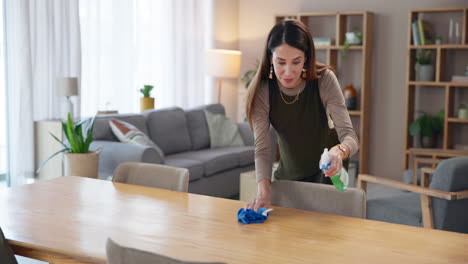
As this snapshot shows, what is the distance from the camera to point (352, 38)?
6621mm

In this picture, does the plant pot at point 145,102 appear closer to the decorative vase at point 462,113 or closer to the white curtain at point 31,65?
the white curtain at point 31,65

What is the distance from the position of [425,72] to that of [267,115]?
172 inches

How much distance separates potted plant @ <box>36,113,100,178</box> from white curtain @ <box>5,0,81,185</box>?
52 centimetres

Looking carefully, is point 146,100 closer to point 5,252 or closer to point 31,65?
point 31,65

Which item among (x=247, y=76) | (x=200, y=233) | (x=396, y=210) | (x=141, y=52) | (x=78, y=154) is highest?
(x=141, y=52)

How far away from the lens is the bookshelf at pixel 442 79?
6.17 m

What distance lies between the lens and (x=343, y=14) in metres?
6.71

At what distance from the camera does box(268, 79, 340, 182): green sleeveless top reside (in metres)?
2.40

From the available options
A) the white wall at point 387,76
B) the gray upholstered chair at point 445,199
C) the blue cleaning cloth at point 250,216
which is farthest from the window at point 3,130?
the white wall at point 387,76

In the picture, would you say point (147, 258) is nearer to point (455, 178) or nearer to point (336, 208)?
point (336, 208)

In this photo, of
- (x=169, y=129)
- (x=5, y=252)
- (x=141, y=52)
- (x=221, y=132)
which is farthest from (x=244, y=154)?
(x=5, y=252)

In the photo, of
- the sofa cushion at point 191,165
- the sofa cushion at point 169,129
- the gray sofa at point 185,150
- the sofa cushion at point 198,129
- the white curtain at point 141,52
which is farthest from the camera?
the sofa cushion at point 198,129

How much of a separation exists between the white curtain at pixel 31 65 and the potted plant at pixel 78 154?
0.52 metres

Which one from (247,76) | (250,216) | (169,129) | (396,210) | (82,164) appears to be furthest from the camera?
(247,76)
